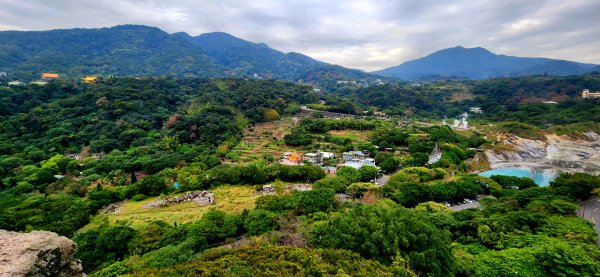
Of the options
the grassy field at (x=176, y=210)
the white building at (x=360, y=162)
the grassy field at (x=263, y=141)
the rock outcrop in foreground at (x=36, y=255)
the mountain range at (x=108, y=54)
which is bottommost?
the grassy field at (x=176, y=210)

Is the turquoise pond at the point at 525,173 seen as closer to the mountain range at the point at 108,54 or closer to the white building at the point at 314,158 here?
the white building at the point at 314,158

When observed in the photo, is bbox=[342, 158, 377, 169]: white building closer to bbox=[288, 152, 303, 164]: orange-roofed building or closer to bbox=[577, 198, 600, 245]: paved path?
bbox=[288, 152, 303, 164]: orange-roofed building

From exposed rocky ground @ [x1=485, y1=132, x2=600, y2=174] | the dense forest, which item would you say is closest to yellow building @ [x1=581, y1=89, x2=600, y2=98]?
the dense forest

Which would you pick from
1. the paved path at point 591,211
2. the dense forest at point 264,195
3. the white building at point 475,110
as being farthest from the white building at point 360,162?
the white building at point 475,110

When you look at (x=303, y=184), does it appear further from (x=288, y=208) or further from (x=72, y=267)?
(x=72, y=267)

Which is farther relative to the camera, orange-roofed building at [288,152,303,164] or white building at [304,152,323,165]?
white building at [304,152,323,165]

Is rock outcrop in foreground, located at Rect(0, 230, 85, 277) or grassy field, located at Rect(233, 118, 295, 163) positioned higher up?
rock outcrop in foreground, located at Rect(0, 230, 85, 277)
